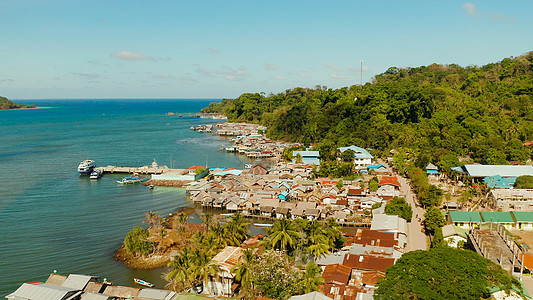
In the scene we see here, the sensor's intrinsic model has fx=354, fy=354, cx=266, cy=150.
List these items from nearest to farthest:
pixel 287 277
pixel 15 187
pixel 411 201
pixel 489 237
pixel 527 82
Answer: pixel 287 277 → pixel 489 237 → pixel 411 201 → pixel 15 187 → pixel 527 82

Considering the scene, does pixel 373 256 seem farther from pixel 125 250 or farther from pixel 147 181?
pixel 147 181

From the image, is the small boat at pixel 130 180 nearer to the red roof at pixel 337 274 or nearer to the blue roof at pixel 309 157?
the blue roof at pixel 309 157

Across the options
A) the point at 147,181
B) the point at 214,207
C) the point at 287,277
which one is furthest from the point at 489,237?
the point at 147,181

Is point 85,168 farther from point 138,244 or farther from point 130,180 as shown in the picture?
point 138,244

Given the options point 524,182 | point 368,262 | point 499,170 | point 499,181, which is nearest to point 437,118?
Answer: point 499,170

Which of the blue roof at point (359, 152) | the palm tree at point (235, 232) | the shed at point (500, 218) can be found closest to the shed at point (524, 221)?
the shed at point (500, 218)
